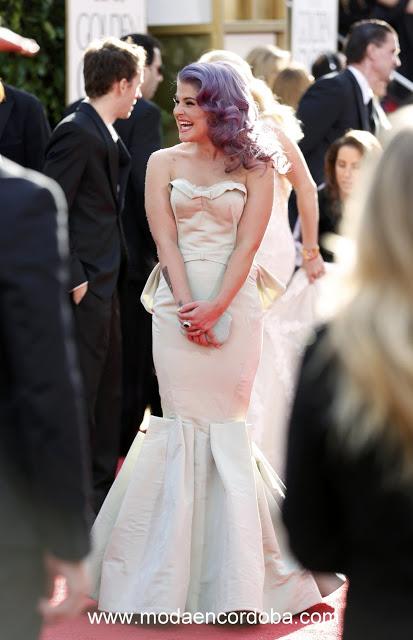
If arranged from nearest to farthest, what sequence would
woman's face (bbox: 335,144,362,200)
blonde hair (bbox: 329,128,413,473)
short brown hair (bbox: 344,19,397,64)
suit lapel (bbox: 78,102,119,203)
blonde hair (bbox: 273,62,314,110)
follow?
blonde hair (bbox: 329,128,413,473), suit lapel (bbox: 78,102,119,203), woman's face (bbox: 335,144,362,200), blonde hair (bbox: 273,62,314,110), short brown hair (bbox: 344,19,397,64)

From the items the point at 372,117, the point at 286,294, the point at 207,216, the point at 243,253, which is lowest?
the point at 286,294

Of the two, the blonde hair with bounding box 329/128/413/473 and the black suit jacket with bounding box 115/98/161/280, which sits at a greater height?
the blonde hair with bounding box 329/128/413/473

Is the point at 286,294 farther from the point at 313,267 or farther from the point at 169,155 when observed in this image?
the point at 169,155

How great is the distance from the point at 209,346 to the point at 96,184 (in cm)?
134

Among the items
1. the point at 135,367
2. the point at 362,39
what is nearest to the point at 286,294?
the point at 135,367

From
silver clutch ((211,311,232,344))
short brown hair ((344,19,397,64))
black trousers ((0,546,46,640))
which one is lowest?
silver clutch ((211,311,232,344))

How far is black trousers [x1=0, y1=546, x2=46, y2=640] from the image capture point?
2.49 meters

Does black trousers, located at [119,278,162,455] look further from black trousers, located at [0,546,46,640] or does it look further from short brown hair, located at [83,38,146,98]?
black trousers, located at [0,546,46,640]

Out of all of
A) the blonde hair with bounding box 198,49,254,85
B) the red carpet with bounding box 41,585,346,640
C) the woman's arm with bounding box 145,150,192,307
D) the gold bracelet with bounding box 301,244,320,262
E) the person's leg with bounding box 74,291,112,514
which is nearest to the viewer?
the red carpet with bounding box 41,585,346,640

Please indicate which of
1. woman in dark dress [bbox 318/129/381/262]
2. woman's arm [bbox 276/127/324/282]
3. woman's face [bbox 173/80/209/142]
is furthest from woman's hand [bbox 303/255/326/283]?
woman's face [bbox 173/80/209/142]

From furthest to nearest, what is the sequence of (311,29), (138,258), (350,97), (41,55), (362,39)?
(311,29)
(41,55)
(362,39)
(350,97)
(138,258)

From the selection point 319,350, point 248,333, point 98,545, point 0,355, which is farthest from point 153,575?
point 319,350

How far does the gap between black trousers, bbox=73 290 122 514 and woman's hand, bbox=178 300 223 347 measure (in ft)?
4.28

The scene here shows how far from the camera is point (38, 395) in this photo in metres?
2.46
